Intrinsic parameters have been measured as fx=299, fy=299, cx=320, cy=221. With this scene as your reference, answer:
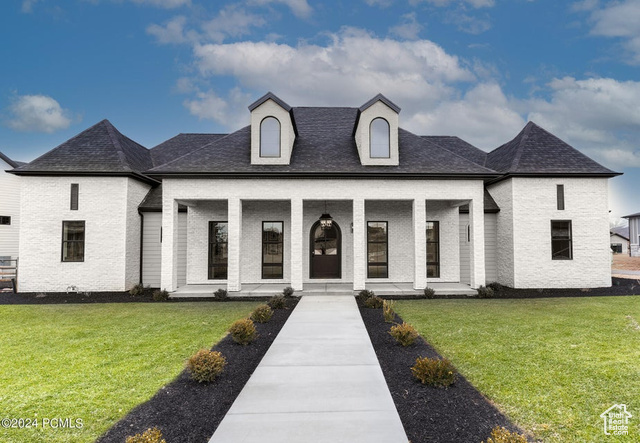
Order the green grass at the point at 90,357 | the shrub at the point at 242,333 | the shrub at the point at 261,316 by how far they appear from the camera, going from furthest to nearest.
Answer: the shrub at the point at 261,316
the shrub at the point at 242,333
the green grass at the point at 90,357

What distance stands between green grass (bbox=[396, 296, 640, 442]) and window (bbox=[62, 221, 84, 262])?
14372 mm

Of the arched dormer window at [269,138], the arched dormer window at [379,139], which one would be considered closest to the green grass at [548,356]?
the arched dormer window at [379,139]

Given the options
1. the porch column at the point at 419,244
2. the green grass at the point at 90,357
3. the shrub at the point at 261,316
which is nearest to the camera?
the green grass at the point at 90,357

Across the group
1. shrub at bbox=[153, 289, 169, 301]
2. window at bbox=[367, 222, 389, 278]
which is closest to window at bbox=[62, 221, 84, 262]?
shrub at bbox=[153, 289, 169, 301]

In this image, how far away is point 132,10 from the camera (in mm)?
19625

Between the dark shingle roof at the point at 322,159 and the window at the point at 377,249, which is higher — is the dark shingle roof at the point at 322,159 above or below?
above

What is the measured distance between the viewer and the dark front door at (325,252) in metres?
15.0

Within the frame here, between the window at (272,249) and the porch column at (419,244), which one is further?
the window at (272,249)

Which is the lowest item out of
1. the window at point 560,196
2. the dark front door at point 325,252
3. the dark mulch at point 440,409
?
the dark mulch at point 440,409

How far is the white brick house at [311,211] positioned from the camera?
13.0m

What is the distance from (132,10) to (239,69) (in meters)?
9.04

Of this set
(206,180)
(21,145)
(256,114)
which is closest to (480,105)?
A: (256,114)

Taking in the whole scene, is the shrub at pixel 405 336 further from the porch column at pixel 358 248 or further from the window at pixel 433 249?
the window at pixel 433 249

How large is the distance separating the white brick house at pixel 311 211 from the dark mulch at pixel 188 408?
25.9 feet
